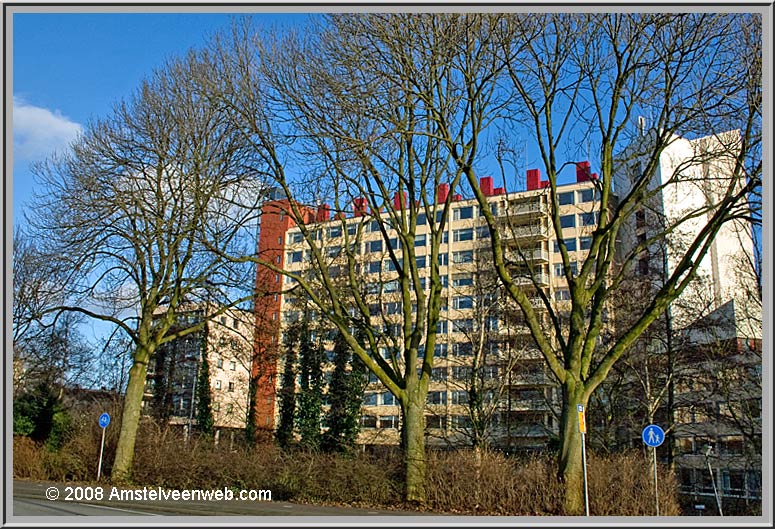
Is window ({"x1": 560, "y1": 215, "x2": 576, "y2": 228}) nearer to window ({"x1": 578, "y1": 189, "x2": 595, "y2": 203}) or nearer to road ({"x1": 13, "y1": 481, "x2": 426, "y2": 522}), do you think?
window ({"x1": 578, "y1": 189, "x2": 595, "y2": 203})

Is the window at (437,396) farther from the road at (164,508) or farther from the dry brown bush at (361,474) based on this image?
the road at (164,508)

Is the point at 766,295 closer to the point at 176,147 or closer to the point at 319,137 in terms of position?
the point at 319,137

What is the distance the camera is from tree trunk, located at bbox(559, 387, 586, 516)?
1434 centimetres

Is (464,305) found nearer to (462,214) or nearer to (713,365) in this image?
(462,214)

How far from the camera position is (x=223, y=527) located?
30.3 ft

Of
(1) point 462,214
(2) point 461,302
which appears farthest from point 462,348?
(1) point 462,214

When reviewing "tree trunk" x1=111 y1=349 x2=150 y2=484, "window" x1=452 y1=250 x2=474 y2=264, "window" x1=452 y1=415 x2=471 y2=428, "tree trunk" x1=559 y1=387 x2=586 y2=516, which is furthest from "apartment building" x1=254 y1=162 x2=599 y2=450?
"tree trunk" x1=559 y1=387 x2=586 y2=516

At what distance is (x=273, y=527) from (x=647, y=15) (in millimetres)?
12181

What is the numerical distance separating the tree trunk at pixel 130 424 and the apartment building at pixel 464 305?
4423 millimetres

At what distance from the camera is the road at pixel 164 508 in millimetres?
13836

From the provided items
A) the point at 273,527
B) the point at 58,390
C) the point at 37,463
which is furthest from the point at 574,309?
the point at 58,390

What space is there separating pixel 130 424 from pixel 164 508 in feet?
28.4

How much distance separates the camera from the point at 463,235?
7231cm

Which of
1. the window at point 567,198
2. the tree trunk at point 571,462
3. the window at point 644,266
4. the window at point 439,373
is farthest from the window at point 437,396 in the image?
the tree trunk at point 571,462
